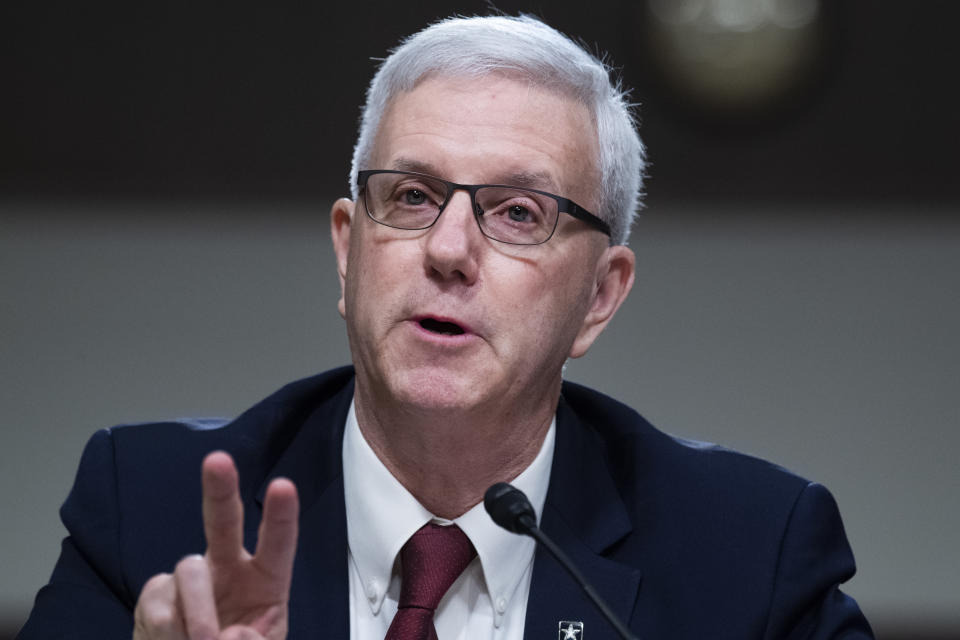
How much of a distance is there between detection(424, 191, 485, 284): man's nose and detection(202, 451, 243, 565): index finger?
0.51 m

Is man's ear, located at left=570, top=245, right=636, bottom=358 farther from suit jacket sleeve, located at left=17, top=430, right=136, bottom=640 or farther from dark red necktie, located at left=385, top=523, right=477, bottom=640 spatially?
suit jacket sleeve, located at left=17, top=430, right=136, bottom=640

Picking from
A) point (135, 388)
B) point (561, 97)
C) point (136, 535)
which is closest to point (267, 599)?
point (136, 535)

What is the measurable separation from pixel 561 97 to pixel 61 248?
1917 mm

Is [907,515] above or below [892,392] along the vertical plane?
below

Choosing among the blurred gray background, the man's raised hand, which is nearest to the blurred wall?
the blurred gray background

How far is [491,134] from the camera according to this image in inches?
71.3

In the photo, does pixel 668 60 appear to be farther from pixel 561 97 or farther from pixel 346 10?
pixel 561 97

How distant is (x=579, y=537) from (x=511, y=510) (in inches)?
19.0

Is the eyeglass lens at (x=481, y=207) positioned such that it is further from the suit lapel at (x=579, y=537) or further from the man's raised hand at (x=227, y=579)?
the man's raised hand at (x=227, y=579)

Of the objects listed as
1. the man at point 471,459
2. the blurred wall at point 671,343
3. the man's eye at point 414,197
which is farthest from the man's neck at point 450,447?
the blurred wall at point 671,343

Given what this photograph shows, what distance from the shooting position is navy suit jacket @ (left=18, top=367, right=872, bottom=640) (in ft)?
6.01

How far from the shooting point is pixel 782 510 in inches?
77.8

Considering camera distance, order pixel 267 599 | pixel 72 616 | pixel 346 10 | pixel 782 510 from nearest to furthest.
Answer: pixel 267 599 → pixel 72 616 → pixel 782 510 → pixel 346 10

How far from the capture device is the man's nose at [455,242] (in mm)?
1716
